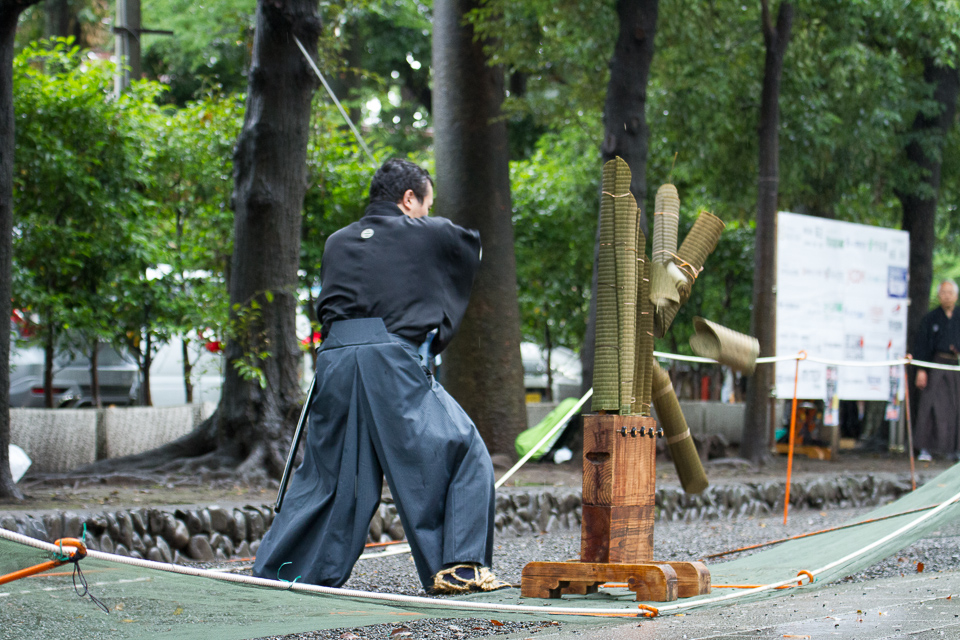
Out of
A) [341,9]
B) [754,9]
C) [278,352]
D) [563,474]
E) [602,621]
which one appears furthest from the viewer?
[754,9]

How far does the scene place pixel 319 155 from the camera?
1133 cm

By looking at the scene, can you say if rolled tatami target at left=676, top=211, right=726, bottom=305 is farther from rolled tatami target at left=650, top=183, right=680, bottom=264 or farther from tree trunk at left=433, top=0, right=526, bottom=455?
tree trunk at left=433, top=0, right=526, bottom=455

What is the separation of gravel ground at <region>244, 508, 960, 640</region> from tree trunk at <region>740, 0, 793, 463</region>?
157 centimetres

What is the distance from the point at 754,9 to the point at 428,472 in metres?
9.66

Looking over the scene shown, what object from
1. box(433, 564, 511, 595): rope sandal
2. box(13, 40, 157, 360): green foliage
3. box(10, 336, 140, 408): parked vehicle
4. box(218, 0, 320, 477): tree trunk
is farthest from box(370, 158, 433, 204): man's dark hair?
box(10, 336, 140, 408): parked vehicle

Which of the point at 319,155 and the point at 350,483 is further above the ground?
the point at 319,155

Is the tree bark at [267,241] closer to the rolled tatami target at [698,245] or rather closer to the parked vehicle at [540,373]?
Answer: the rolled tatami target at [698,245]

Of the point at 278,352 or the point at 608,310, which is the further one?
the point at 278,352

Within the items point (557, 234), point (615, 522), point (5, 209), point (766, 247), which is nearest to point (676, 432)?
point (615, 522)

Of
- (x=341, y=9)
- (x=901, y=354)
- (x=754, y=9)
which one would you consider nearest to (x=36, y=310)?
(x=341, y=9)

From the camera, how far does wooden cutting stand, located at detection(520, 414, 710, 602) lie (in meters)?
3.76

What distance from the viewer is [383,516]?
6926 millimetres

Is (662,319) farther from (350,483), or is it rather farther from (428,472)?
(350,483)

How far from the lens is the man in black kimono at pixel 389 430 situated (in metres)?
3.80
